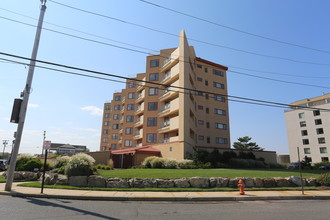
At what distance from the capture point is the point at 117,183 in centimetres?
1275

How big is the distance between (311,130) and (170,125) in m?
51.0

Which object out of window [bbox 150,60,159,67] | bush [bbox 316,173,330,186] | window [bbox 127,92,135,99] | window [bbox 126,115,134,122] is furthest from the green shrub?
window [bbox 127,92,135,99]

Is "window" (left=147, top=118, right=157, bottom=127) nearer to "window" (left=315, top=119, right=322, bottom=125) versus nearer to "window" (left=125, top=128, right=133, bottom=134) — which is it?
"window" (left=125, top=128, right=133, bottom=134)

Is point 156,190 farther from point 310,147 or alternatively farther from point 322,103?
point 322,103

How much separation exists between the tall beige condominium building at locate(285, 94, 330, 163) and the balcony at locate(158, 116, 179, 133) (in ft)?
147

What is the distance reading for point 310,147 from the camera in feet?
198

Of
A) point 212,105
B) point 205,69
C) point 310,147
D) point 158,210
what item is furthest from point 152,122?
point 310,147

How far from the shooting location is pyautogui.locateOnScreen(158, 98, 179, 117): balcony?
31.1 meters

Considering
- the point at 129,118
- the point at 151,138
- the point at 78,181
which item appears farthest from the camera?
the point at 129,118

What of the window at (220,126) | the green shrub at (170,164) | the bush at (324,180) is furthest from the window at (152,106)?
the bush at (324,180)

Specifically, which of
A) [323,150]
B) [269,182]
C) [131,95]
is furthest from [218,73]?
[323,150]

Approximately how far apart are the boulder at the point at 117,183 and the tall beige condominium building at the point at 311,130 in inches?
2372

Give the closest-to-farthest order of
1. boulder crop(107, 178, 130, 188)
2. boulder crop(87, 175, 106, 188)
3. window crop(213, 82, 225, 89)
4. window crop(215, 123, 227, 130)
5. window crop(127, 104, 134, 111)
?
boulder crop(107, 178, 130, 188)
boulder crop(87, 175, 106, 188)
window crop(215, 123, 227, 130)
window crop(213, 82, 225, 89)
window crop(127, 104, 134, 111)

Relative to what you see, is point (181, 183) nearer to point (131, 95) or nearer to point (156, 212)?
point (156, 212)
